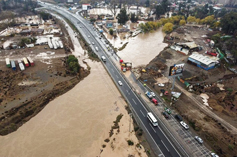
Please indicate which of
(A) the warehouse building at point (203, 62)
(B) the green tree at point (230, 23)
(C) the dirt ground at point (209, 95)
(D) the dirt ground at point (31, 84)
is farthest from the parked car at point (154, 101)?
(B) the green tree at point (230, 23)

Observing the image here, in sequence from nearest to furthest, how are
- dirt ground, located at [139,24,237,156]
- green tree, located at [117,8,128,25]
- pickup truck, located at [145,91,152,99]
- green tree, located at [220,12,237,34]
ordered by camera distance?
1. dirt ground, located at [139,24,237,156]
2. pickup truck, located at [145,91,152,99]
3. green tree, located at [220,12,237,34]
4. green tree, located at [117,8,128,25]

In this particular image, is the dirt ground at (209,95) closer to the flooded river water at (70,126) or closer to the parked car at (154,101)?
the parked car at (154,101)

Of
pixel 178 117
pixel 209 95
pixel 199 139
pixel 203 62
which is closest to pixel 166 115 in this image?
pixel 178 117

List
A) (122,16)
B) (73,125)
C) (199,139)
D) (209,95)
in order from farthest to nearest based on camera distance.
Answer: (122,16), (209,95), (73,125), (199,139)

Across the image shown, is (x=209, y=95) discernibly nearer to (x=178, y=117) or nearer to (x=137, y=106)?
(x=178, y=117)

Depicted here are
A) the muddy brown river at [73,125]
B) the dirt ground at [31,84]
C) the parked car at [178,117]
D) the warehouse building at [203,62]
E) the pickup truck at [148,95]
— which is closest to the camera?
the muddy brown river at [73,125]

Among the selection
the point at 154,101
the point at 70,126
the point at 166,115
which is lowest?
the point at 70,126

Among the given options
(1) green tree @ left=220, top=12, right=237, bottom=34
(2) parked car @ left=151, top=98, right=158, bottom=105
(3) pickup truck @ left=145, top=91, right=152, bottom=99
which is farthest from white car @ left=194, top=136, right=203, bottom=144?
(1) green tree @ left=220, top=12, right=237, bottom=34

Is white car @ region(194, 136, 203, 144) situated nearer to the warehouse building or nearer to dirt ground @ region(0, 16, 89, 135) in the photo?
the warehouse building
